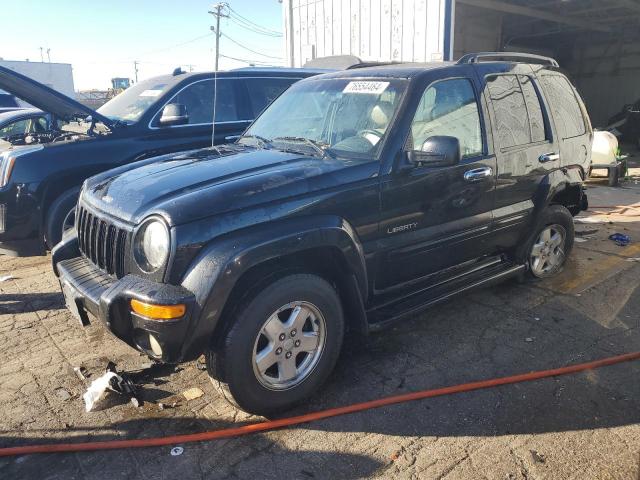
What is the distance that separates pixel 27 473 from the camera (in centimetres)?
250

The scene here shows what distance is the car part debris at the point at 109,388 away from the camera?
10.00ft

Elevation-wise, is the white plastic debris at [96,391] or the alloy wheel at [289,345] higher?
the alloy wheel at [289,345]

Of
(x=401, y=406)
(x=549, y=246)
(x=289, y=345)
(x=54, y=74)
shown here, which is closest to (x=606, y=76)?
(x=549, y=246)

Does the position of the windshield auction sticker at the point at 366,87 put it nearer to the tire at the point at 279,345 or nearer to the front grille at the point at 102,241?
the tire at the point at 279,345

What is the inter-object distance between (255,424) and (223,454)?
26 cm

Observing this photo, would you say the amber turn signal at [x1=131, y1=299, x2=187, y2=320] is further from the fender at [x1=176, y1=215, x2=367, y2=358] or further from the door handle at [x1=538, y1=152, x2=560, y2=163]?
the door handle at [x1=538, y1=152, x2=560, y2=163]

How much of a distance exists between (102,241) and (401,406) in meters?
1.98

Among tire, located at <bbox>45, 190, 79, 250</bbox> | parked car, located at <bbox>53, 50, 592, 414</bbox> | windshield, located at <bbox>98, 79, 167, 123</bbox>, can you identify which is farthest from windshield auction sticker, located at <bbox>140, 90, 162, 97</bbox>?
parked car, located at <bbox>53, 50, 592, 414</bbox>

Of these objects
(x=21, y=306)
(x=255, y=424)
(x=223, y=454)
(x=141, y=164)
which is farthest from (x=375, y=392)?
(x=21, y=306)

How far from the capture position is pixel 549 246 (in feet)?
15.6

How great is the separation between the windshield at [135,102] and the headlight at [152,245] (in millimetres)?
3328

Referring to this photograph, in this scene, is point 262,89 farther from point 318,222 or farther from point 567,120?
point 318,222

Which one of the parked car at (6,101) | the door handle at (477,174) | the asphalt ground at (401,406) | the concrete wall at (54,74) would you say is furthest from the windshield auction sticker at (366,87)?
the concrete wall at (54,74)

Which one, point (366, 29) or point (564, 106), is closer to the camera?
point (564, 106)
